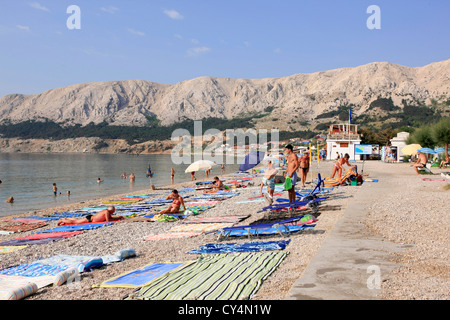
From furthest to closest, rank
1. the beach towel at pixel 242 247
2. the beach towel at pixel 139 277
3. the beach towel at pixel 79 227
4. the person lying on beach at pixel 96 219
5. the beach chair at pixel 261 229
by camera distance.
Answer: the person lying on beach at pixel 96 219, the beach towel at pixel 79 227, the beach chair at pixel 261 229, the beach towel at pixel 242 247, the beach towel at pixel 139 277

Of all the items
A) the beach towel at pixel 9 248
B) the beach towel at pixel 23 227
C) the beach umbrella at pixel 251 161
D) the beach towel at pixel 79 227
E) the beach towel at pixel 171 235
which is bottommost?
the beach towel at pixel 23 227

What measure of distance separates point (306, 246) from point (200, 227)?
4179 millimetres

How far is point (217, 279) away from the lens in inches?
192

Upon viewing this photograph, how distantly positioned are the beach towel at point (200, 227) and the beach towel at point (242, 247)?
2.33 m

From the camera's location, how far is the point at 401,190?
13.1m

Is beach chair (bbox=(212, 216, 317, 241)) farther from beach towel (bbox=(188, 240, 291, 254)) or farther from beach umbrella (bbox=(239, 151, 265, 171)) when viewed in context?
beach umbrella (bbox=(239, 151, 265, 171))

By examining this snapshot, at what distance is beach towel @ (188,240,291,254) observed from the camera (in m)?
6.49

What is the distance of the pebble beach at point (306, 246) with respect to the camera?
4.17 metres

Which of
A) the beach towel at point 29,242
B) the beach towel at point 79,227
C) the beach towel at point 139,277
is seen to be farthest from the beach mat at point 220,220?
the beach towel at point 139,277

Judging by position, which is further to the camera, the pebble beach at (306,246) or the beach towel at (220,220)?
the beach towel at (220,220)

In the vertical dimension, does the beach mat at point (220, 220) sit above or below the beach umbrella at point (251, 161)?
below

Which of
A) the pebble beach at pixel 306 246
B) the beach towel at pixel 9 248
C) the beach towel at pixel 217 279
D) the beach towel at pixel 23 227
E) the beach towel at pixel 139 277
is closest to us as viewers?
the pebble beach at pixel 306 246

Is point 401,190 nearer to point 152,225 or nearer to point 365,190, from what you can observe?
point 365,190

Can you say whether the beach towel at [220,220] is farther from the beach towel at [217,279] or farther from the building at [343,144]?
the building at [343,144]
